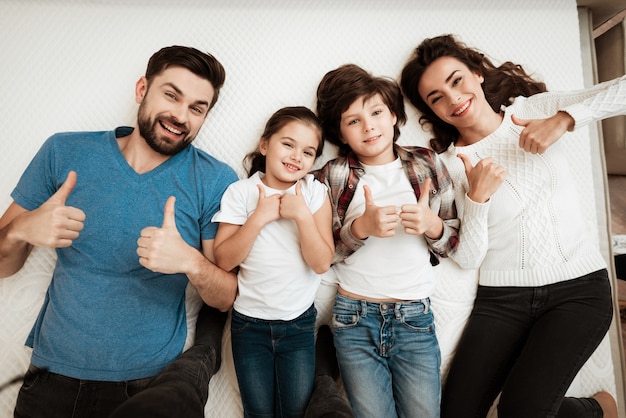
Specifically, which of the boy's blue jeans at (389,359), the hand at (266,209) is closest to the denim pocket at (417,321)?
the boy's blue jeans at (389,359)

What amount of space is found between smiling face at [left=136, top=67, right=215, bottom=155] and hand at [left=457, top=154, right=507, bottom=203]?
833mm

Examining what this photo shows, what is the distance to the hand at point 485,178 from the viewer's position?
3.19ft

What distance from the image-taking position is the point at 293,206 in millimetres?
918

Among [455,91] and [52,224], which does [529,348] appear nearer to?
[455,91]

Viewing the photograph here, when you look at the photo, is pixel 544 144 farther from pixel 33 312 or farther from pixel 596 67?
pixel 33 312

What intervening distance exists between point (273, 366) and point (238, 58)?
3.40ft

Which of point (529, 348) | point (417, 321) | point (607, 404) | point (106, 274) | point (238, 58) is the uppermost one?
point (238, 58)

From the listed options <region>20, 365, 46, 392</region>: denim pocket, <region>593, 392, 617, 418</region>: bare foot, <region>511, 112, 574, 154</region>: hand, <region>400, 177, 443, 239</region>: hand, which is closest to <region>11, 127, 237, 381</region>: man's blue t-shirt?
<region>20, 365, 46, 392</region>: denim pocket

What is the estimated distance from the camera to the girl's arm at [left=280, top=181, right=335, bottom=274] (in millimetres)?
918

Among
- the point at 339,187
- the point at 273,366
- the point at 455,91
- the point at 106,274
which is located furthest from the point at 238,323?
the point at 455,91

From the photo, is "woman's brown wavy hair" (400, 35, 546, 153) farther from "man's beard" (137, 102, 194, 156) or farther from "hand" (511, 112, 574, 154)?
"man's beard" (137, 102, 194, 156)

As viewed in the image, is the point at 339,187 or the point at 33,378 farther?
the point at 339,187

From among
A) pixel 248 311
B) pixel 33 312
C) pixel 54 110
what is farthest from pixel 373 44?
pixel 33 312

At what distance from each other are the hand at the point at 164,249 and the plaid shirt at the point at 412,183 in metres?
0.45
